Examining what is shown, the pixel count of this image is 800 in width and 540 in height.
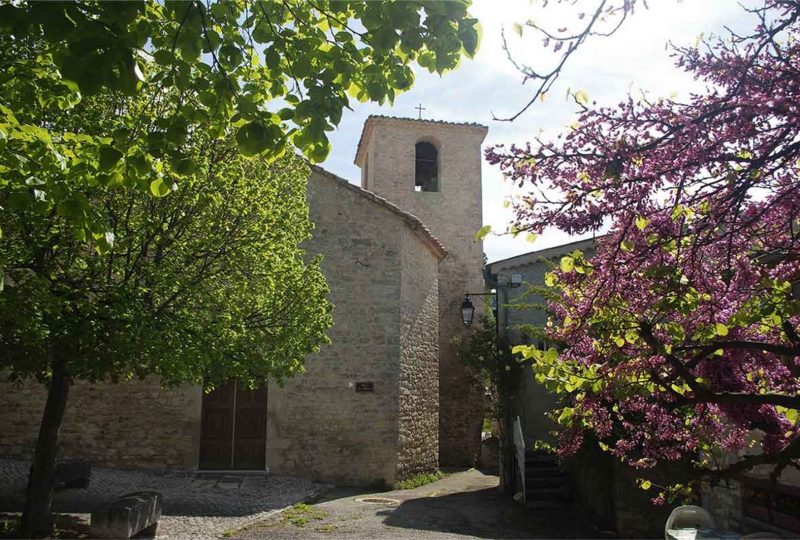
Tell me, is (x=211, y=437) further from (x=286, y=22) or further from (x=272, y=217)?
(x=286, y=22)

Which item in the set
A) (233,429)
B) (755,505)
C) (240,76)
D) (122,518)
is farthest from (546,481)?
(240,76)

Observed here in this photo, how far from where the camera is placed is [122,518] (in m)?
6.66

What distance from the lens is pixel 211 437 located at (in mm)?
12008

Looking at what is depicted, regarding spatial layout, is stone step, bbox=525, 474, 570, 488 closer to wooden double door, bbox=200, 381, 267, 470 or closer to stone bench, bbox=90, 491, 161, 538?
wooden double door, bbox=200, 381, 267, 470

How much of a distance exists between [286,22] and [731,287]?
347 centimetres

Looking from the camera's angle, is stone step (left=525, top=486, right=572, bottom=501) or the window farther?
the window

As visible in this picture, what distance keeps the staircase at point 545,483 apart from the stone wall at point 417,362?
2748mm

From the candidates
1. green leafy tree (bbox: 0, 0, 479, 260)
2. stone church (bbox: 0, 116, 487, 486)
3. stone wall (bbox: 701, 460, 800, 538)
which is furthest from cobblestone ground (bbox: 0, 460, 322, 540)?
stone wall (bbox: 701, 460, 800, 538)

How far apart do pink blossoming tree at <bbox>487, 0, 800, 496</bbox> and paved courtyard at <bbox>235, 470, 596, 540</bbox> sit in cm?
506

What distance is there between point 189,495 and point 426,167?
13.8 m

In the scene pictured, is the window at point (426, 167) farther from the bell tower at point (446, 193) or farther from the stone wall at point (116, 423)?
the stone wall at point (116, 423)

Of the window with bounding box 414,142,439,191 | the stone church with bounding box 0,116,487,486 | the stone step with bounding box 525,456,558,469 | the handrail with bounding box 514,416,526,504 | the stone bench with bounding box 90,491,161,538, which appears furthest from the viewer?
the window with bounding box 414,142,439,191

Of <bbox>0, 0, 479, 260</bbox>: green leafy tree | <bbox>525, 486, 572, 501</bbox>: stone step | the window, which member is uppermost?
the window

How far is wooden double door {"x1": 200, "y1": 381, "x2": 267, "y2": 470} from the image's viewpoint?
11.9 metres
